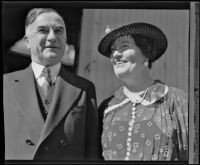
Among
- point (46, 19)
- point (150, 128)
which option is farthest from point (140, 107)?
point (46, 19)

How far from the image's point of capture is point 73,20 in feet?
83.0

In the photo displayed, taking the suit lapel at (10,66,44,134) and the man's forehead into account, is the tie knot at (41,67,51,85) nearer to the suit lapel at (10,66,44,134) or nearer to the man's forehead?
the suit lapel at (10,66,44,134)

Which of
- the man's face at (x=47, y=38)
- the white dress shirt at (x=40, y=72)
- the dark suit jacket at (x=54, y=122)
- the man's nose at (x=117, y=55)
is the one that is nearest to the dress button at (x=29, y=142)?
the dark suit jacket at (x=54, y=122)

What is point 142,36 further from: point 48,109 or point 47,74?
point 48,109

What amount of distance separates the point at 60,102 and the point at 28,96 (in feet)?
0.71

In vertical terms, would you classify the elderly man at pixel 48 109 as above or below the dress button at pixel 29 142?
above

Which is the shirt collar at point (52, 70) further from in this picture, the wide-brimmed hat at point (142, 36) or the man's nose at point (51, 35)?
the wide-brimmed hat at point (142, 36)

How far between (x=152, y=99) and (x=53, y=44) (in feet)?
2.48

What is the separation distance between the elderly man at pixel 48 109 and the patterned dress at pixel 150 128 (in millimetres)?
102

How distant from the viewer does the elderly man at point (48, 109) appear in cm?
2530

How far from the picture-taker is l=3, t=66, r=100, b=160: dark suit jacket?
25.3m

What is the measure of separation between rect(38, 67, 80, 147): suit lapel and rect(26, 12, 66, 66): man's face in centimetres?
13

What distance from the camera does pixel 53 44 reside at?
25.3 m

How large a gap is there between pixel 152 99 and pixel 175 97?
154mm
